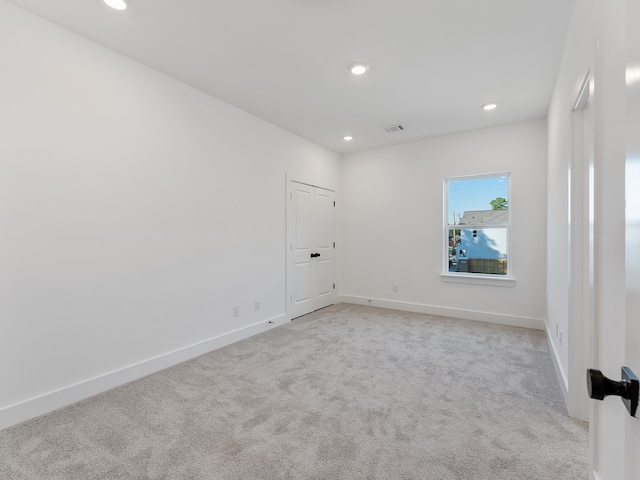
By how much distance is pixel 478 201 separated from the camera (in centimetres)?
471

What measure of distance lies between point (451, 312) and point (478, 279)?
65 cm

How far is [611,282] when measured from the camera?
0.93m

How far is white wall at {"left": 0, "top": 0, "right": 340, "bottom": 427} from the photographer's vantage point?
2.16 metres

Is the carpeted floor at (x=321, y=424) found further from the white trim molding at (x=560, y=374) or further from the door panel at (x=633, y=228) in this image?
the door panel at (x=633, y=228)

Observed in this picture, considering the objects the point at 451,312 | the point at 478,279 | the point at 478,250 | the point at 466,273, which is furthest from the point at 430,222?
the point at 451,312

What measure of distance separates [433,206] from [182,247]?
12.1 feet

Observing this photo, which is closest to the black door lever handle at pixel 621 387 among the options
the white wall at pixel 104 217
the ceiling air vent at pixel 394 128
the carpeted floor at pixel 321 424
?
the carpeted floor at pixel 321 424

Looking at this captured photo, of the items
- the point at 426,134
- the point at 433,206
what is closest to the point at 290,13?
the point at 426,134

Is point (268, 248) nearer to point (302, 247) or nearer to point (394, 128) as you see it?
point (302, 247)

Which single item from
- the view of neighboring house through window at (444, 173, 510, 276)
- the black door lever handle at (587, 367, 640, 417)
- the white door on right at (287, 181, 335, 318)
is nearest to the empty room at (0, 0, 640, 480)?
the black door lever handle at (587, 367, 640, 417)

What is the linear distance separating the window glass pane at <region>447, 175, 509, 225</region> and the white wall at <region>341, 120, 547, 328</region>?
0.59 feet

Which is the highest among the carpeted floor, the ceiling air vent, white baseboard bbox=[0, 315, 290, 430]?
the ceiling air vent

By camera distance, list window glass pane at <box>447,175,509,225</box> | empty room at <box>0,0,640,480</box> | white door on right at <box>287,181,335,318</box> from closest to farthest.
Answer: empty room at <box>0,0,640,480</box> < window glass pane at <box>447,175,509,225</box> < white door on right at <box>287,181,335,318</box>

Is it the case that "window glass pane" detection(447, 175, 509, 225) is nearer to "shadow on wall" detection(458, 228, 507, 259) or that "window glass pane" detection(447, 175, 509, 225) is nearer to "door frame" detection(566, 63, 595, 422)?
"shadow on wall" detection(458, 228, 507, 259)
